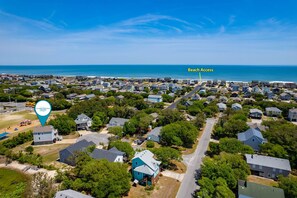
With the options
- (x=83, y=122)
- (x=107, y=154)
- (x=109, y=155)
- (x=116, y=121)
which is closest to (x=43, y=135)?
→ (x=83, y=122)

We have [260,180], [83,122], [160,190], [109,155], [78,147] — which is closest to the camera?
[160,190]

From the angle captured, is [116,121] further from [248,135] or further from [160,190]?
[248,135]

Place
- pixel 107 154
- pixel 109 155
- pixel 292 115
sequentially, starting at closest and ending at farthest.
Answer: pixel 109 155 → pixel 107 154 → pixel 292 115

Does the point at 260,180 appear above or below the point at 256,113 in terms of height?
below

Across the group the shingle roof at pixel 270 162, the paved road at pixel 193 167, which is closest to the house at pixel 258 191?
the paved road at pixel 193 167

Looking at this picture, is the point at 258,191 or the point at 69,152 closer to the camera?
the point at 258,191

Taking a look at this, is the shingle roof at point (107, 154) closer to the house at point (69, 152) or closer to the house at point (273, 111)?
the house at point (69, 152)

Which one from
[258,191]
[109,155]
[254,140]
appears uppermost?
[254,140]
